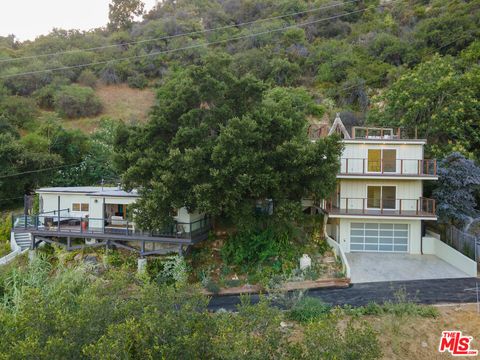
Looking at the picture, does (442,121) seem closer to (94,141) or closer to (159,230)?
(159,230)

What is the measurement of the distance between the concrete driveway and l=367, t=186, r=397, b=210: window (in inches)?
106

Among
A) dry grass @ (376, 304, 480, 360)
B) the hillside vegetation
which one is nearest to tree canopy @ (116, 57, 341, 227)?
the hillside vegetation

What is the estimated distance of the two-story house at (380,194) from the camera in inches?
796

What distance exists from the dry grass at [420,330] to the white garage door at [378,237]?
7147 mm

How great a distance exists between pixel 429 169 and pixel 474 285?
7.22 m

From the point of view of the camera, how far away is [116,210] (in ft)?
67.1

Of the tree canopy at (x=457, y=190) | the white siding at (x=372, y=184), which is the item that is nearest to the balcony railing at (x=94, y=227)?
the white siding at (x=372, y=184)

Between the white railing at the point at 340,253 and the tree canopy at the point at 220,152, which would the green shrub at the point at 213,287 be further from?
the white railing at the point at 340,253

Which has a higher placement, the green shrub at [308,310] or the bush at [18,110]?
the bush at [18,110]

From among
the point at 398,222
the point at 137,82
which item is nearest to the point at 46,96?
the point at 137,82

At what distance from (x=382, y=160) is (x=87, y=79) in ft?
144

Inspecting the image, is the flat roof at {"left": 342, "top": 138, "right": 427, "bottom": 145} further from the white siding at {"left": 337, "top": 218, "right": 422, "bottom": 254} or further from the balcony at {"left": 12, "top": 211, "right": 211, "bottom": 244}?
the balcony at {"left": 12, "top": 211, "right": 211, "bottom": 244}

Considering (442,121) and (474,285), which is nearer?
(474,285)

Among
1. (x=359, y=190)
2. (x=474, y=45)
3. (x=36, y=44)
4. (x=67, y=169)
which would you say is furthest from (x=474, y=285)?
(x=36, y=44)
